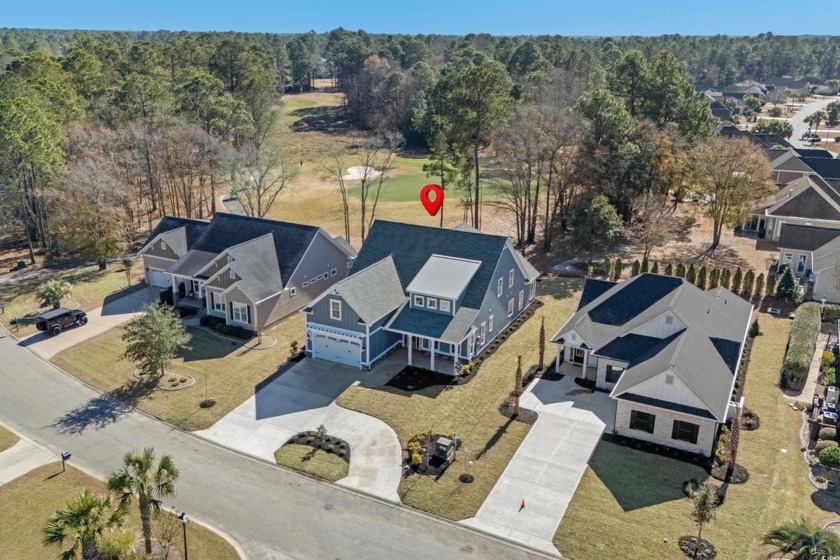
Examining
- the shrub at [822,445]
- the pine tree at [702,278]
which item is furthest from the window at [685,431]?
the pine tree at [702,278]

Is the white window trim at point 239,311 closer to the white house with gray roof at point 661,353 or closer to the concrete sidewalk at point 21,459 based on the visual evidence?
the concrete sidewalk at point 21,459

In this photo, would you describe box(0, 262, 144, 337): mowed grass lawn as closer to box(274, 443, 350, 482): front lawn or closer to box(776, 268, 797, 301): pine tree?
box(274, 443, 350, 482): front lawn

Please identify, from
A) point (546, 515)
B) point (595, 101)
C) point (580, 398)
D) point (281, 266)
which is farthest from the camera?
point (595, 101)

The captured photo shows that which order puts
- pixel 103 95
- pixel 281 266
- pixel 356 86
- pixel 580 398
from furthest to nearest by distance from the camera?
pixel 356 86 < pixel 103 95 < pixel 281 266 < pixel 580 398

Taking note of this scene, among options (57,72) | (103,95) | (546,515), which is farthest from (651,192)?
(57,72)

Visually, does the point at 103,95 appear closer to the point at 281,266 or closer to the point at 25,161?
the point at 25,161

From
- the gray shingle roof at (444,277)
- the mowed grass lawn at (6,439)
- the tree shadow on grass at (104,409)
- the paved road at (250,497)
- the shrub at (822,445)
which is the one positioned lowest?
the paved road at (250,497)
